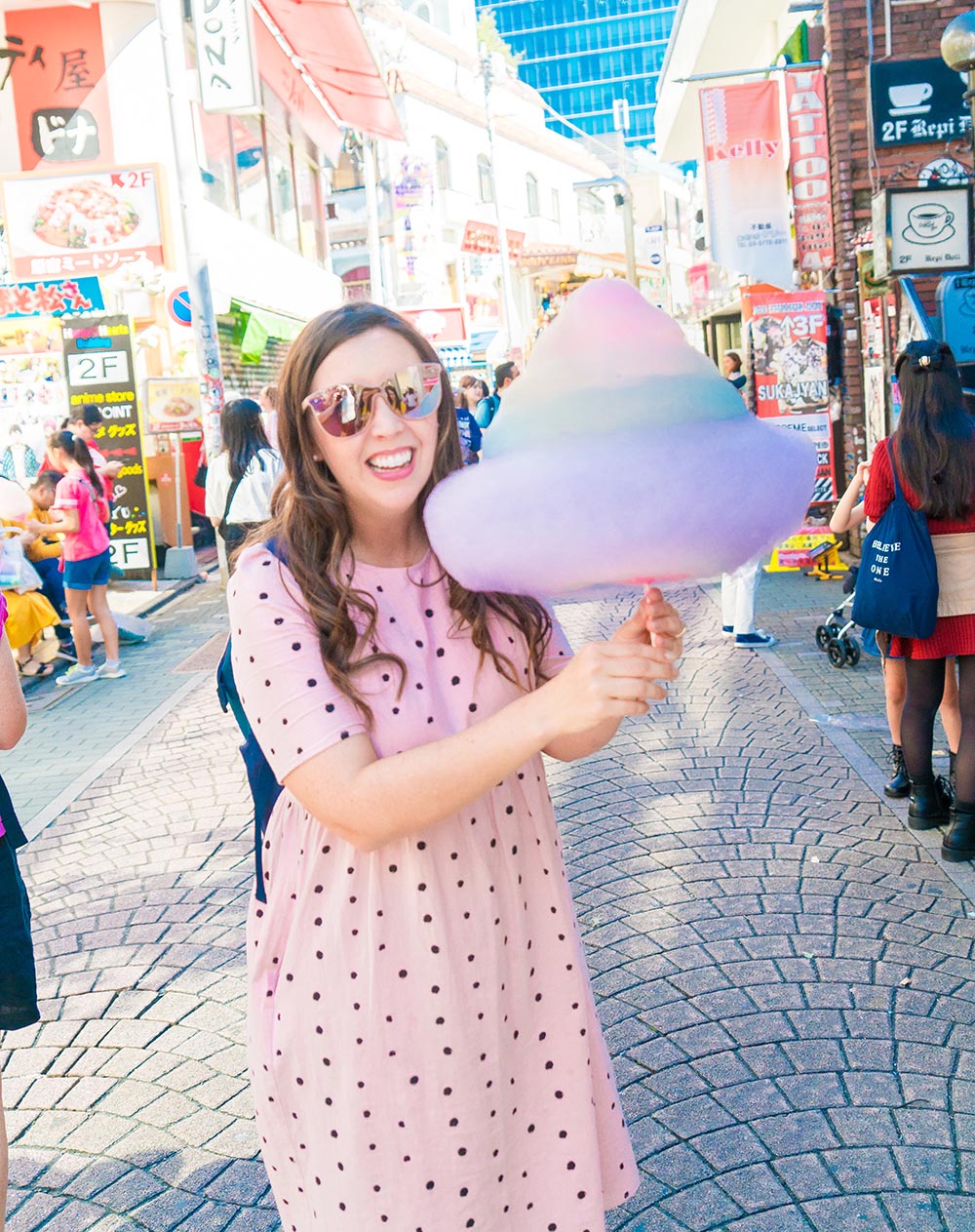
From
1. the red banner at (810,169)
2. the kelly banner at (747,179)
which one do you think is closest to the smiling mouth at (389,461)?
the red banner at (810,169)

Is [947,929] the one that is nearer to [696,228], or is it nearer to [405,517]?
[405,517]

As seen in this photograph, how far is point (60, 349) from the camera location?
12.7 m

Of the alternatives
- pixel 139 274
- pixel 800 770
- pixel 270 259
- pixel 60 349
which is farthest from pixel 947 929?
pixel 270 259

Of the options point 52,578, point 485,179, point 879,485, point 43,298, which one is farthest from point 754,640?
point 485,179

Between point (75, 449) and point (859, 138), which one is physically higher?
point (859, 138)

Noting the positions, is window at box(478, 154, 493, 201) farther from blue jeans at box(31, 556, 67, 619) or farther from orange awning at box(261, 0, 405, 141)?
blue jeans at box(31, 556, 67, 619)

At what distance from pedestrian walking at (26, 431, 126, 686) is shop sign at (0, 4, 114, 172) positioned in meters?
9.47

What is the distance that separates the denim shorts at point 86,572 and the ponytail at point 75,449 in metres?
0.71

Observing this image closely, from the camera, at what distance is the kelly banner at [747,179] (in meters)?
12.4

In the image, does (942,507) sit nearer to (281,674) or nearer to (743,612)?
(281,674)

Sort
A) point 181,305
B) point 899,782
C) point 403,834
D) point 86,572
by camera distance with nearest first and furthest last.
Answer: point 403,834 < point 899,782 < point 86,572 < point 181,305

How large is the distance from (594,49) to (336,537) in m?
119

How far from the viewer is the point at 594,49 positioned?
357 ft

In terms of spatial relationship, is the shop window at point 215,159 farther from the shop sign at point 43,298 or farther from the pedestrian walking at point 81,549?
the pedestrian walking at point 81,549
